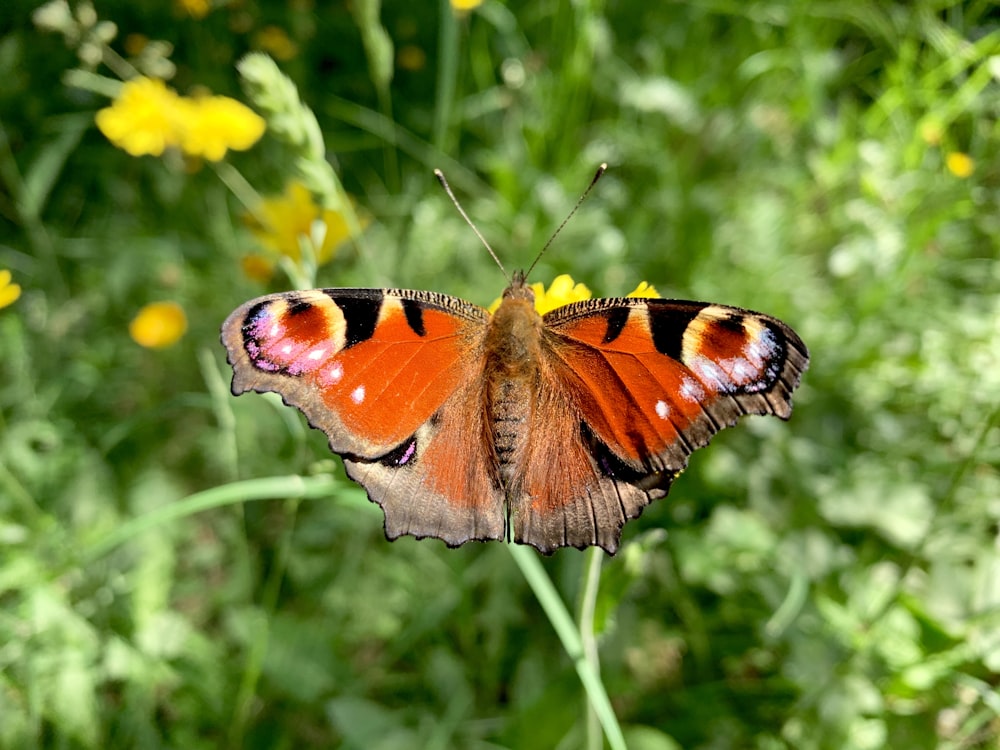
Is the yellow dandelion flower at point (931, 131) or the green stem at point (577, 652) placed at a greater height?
the yellow dandelion flower at point (931, 131)

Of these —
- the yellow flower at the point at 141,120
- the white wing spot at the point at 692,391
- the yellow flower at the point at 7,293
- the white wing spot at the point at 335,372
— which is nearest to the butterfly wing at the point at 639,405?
the white wing spot at the point at 692,391

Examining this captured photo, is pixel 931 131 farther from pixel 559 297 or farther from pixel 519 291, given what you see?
pixel 519 291

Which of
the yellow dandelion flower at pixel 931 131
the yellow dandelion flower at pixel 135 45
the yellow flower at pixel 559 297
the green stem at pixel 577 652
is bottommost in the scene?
the yellow dandelion flower at pixel 135 45

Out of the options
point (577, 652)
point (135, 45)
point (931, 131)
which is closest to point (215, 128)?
point (135, 45)

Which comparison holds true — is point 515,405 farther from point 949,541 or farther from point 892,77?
point 892,77

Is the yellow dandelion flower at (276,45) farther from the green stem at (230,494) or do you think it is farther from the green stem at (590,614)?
the green stem at (590,614)

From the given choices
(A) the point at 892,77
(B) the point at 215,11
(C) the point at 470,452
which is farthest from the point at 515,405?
(B) the point at 215,11

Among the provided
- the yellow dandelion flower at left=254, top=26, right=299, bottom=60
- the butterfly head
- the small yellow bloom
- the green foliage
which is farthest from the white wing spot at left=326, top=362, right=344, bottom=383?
the yellow dandelion flower at left=254, top=26, right=299, bottom=60
